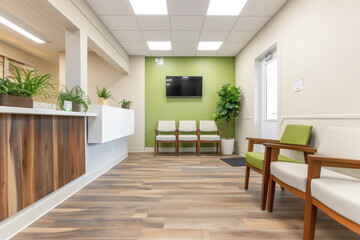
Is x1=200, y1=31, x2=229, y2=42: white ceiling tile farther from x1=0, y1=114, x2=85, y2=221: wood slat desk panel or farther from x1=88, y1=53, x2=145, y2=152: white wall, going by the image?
x1=0, y1=114, x2=85, y2=221: wood slat desk panel

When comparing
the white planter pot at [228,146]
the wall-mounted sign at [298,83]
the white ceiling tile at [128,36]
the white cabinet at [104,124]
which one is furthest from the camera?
the white planter pot at [228,146]

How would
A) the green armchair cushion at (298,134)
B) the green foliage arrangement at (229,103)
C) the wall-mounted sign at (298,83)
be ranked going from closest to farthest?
the green armchair cushion at (298,134)
the wall-mounted sign at (298,83)
the green foliage arrangement at (229,103)

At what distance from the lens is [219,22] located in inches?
127

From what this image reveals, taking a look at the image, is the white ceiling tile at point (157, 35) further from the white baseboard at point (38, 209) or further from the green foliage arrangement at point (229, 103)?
the white baseboard at point (38, 209)

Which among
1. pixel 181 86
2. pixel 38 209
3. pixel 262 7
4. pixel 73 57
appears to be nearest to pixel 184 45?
pixel 181 86

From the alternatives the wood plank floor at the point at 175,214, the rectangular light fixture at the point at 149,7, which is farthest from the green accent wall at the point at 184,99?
the wood plank floor at the point at 175,214

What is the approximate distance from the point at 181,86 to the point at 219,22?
199 centimetres

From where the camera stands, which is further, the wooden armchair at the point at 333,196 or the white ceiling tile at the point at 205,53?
the white ceiling tile at the point at 205,53

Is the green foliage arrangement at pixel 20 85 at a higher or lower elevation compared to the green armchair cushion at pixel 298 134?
higher

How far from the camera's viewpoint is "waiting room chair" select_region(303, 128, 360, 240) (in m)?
0.95

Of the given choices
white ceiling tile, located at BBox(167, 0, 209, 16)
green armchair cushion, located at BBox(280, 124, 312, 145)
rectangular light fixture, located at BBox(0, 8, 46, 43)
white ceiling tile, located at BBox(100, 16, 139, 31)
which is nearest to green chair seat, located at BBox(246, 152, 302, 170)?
green armchair cushion, located at BBox(280, 124, 312, 145)

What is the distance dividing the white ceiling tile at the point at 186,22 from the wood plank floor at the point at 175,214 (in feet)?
8.48

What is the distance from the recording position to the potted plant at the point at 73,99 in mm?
2121

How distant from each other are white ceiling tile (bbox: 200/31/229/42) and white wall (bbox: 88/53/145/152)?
6.06ft
